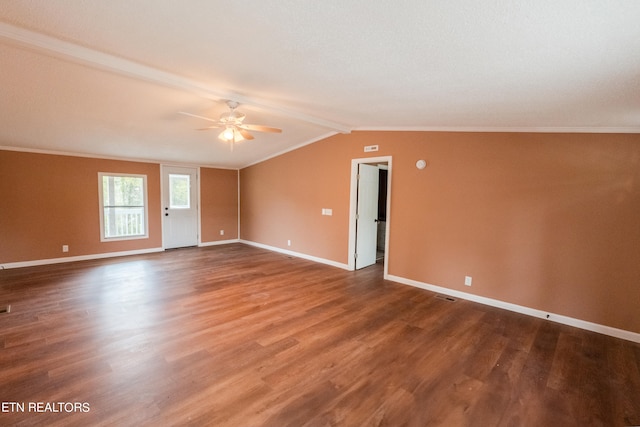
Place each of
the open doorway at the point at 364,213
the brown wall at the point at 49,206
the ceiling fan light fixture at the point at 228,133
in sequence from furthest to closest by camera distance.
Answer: the open doorway at the point at 364,213 → the brown wall at the point at 49,206 → the ceiling fan light fixture at the point at 228,133

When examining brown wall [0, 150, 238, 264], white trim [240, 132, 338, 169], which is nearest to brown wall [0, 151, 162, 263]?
brown wall [0, 150, 238, 264]

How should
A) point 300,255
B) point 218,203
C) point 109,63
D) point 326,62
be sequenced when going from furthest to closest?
1. point 218,203
2. point 300,255
3. point 109,63
4. point 326,62

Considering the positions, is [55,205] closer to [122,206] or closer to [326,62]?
[122,206]

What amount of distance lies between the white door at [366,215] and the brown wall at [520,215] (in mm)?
270

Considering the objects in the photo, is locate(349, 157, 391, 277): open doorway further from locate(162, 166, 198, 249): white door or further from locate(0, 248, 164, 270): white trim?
locate(0, 248, 164, 270): white trim

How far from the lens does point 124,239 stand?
6.25m

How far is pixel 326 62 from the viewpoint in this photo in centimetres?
228

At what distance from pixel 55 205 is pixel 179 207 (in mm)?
2298

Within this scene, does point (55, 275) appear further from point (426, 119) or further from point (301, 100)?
point (426, 119)

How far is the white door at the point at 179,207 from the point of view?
6.84 metres

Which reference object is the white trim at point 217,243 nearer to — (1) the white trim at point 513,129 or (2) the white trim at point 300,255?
(2) the white trim at point 300,255

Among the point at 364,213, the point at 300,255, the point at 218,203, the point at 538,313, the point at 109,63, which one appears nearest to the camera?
the point at 109,63

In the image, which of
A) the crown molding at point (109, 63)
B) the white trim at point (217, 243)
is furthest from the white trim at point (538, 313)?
the white trim at point (217, 243)

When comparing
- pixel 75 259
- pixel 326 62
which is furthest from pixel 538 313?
pixel 75 259
